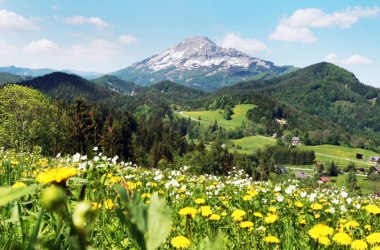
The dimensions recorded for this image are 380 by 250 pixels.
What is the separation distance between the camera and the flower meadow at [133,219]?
474 mm

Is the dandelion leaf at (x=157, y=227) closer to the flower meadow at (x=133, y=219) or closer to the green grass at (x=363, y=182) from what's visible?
the flower meadow at (x=133, y=219)

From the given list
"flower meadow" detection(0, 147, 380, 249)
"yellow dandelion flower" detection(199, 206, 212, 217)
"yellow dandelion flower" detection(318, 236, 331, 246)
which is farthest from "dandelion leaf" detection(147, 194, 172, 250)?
"yellow dandelion flower" detection(199, 206, 212, 217)

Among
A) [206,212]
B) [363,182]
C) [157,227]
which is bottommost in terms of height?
[363,182]

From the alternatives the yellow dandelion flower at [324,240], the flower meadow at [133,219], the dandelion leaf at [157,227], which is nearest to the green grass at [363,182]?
the flower meadow at [133,219]

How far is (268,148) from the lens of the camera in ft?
653

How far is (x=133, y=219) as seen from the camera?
439 mm

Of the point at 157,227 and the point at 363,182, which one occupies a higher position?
the point at 157,227

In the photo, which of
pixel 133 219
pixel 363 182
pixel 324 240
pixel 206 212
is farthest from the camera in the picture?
pixel 363 182

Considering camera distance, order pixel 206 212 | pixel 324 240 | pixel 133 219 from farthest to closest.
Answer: pixel 206 212
pixel 324 240
pixel 133 219

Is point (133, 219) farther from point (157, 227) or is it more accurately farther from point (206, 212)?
point (206, 212)

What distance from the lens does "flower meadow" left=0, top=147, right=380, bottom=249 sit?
474 mm

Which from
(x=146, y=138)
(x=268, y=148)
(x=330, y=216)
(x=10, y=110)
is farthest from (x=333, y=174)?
(x=330, y=216)

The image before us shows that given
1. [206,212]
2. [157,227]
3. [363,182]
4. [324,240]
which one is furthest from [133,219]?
[363,182]

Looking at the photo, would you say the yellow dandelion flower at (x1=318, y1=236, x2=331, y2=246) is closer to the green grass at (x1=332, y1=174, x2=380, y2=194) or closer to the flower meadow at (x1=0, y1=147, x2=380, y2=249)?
the flower meadow at (x1=0, y1=147, x2=380, y2=249)
